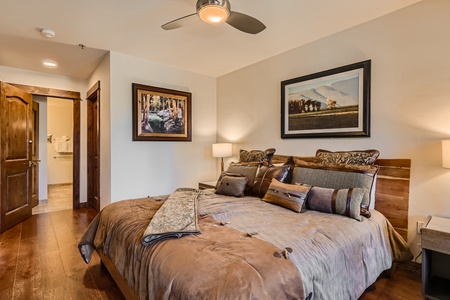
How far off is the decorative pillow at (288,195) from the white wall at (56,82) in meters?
3.94

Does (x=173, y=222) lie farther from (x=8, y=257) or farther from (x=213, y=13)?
(x=8, y=257)

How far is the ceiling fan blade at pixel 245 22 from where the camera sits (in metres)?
2.06

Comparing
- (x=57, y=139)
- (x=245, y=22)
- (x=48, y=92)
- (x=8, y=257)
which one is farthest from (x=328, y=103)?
(x=57, y=139)

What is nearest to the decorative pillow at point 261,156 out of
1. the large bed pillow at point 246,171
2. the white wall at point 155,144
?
the large bed pillow at point 246,171

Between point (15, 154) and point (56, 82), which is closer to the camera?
point (15, 154)

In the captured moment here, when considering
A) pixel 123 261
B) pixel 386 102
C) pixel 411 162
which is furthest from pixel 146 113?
pixel 411 162

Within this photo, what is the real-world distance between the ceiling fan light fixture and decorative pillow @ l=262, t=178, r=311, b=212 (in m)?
1.68

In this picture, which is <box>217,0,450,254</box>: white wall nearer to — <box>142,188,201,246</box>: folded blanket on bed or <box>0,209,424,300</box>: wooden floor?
<box>0,209,424,300</box>: wooden floor

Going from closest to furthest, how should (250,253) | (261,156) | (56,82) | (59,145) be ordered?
(250,253), (261,156), (56,82), (59,145)

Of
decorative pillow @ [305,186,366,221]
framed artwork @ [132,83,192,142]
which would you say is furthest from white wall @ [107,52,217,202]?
decorative pillow @ [305,186,366,221]

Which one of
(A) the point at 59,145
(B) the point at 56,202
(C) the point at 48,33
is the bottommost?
(B) the point at 56,202

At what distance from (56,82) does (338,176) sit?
503 cm

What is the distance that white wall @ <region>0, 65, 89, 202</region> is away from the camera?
4.08m

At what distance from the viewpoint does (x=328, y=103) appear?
9.66 feet
